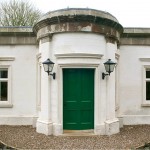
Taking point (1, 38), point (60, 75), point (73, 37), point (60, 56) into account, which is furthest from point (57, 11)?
point (1, 38)

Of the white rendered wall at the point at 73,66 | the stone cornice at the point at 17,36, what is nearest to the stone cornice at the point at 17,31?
the stone cornice at the point at 17,36

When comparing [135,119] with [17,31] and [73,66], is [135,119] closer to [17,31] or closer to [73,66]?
[73,66]

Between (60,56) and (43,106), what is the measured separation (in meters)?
2.01

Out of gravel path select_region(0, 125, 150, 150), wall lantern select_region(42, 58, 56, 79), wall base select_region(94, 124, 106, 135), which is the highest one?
wall lantern select_region(42, 58, 56, 79)

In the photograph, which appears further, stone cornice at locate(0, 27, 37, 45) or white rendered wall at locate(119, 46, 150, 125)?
white rendered wall at locate(119, 46, 150, 125)

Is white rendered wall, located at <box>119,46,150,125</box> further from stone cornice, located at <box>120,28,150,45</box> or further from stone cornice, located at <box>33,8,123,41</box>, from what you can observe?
stone cornice, located at <box>33,8,123,41</box>

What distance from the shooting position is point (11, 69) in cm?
1026

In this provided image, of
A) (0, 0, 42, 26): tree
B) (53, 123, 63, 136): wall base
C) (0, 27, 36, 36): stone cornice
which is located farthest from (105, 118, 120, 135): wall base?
(0, 0, 42, 26): tree

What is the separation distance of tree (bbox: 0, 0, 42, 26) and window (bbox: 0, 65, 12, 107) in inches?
419

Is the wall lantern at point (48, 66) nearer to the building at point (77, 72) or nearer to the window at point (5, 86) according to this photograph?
the building at point (77, 72)

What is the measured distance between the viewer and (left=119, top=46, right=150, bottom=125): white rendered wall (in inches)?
412

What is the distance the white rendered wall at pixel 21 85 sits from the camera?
1025 centimetres

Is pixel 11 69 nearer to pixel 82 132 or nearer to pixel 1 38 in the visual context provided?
pixel 1 38

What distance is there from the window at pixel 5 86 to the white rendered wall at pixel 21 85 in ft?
0.52
